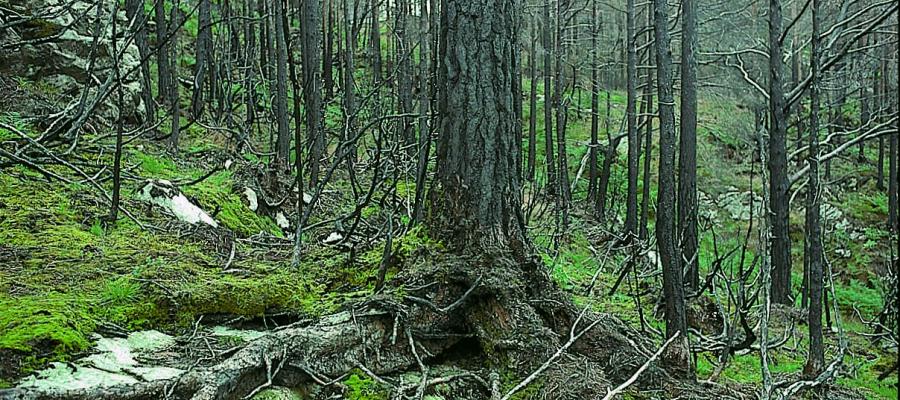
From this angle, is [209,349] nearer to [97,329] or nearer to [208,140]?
[97,329]

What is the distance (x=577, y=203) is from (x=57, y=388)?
759 inches

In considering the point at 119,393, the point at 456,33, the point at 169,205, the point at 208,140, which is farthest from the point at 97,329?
the point at 208,140

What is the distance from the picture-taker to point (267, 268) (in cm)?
412

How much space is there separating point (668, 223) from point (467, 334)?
3148 mm

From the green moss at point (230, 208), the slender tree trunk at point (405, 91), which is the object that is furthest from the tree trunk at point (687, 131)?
the green moss at point (230, 208)

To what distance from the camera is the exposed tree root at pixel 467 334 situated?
10.1 feet

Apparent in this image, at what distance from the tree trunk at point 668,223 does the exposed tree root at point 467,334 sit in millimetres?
874

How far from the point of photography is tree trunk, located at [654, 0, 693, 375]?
491 cm

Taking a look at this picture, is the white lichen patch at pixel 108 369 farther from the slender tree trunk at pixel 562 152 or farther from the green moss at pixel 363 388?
the slender tree trunk at pixel 562 152

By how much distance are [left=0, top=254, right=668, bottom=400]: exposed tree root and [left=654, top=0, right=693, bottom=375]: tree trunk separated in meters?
0.87

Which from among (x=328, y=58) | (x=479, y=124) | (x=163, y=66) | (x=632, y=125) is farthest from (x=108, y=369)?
(x=632, y=125)

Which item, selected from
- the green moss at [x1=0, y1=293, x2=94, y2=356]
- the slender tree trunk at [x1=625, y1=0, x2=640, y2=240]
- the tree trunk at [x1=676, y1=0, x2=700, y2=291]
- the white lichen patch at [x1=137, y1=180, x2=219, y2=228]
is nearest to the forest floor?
the green moss at [x1=0, y1=293, x2=94, y2=356]

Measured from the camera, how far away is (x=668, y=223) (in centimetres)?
607

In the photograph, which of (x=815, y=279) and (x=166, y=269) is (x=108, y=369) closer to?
(x=166, y=269)
